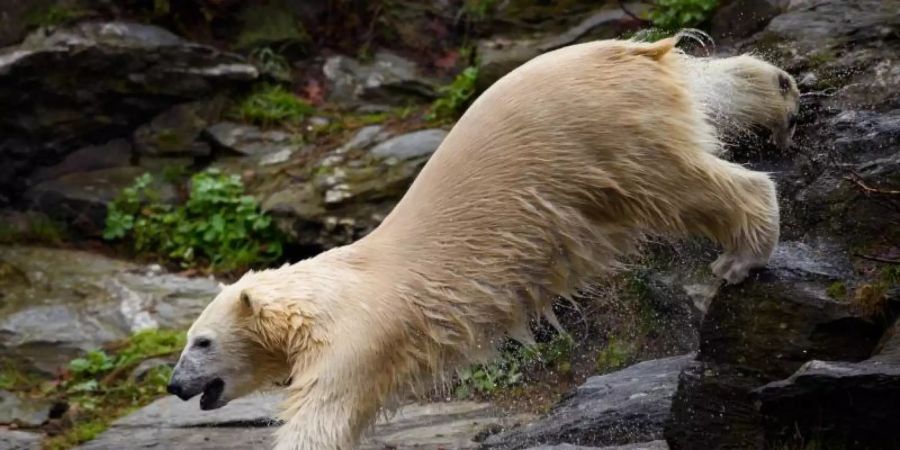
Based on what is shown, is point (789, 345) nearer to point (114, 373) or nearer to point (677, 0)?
point (677, 0)

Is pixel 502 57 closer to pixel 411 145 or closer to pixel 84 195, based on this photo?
pixel 411 145

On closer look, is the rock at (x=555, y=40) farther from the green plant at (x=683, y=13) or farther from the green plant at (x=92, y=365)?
the green plant at (x=92, y=365)

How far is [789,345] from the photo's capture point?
5059 millimetres

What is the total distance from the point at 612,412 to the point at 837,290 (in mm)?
1292

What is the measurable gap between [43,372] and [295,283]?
4.63 meters

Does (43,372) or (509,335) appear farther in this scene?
(43,372)

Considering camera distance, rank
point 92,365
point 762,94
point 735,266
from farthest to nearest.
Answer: point 92,365, point 762,94, point 735,266

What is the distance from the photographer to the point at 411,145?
33.5 feet

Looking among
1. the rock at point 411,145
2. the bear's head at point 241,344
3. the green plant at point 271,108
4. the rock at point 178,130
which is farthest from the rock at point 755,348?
the rock at point 178,130

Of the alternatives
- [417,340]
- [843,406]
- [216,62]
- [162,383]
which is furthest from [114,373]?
[843,406]

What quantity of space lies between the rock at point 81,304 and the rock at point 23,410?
529 millimetres

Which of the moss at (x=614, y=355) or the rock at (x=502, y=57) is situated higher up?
the rock at (x=502, y=57)

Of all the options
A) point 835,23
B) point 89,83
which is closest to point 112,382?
point 89,83

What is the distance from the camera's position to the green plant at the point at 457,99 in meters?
10.6
